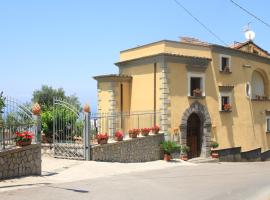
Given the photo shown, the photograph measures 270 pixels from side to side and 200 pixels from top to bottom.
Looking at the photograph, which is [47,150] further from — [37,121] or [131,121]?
[37,121]

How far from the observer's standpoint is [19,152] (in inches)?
527

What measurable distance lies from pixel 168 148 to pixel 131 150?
8.35 feet

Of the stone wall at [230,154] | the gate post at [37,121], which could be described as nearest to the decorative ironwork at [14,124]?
the gate post at [37,121]

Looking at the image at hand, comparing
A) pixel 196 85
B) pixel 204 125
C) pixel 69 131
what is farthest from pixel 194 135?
pixel 69 131

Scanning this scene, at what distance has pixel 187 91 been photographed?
2441 centimetres

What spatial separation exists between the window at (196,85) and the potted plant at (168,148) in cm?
337

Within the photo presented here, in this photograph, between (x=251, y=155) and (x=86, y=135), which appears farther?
(x=251, y=155)

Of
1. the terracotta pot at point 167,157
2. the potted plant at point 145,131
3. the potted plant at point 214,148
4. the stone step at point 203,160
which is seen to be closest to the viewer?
the potted plant at point 145,131

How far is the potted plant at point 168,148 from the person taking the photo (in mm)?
22500

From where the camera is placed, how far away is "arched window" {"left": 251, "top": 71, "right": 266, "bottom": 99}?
3101cm

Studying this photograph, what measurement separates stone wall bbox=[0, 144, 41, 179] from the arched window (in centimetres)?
2014

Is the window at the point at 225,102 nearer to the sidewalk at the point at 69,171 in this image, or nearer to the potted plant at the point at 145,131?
the potted plant at the point at 145,131

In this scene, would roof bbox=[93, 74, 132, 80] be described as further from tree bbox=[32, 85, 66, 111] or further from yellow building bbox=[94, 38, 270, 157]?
tree bbox=[32, 85, 66, 111]

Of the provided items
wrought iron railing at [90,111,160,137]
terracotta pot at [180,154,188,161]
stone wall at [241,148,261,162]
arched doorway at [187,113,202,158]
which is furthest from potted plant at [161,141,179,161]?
stone wall at [241,148,261,162]
